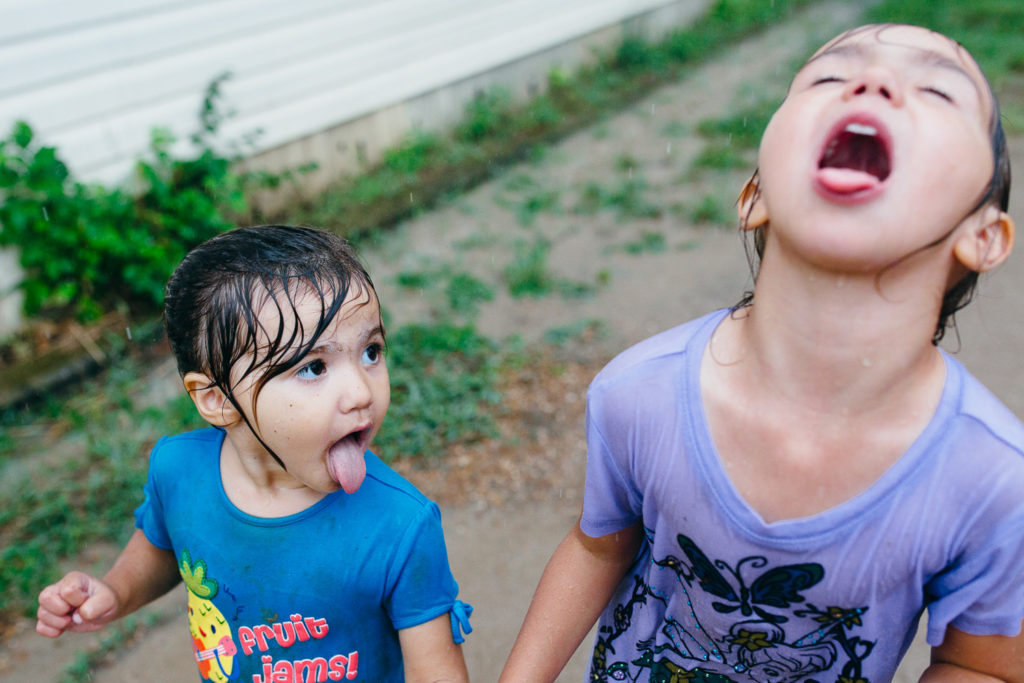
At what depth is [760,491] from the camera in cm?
117

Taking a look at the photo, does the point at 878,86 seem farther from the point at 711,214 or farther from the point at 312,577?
the point at 711,214

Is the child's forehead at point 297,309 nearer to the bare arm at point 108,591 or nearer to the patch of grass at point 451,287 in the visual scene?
the bare arm at point 108,591

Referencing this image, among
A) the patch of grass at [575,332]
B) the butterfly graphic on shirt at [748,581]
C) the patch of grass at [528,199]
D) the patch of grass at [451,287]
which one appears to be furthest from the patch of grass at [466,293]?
the butterfly graphic on shirt at [748,581]

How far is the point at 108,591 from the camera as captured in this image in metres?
1.60

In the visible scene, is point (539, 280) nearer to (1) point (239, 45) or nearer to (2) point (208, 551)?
(1) point (239, 45)

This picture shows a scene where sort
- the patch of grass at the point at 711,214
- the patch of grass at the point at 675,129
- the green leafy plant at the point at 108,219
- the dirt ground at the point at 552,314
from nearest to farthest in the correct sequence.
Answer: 1. the dirt ground at the point at 552,314
2. the green leafy plant at the point at 108,219
3. the patch of grass at the point at 711,214
4. the patch of grass at the point at 675,129

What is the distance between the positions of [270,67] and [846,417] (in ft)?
16.4

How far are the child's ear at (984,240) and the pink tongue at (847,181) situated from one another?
0.57ft

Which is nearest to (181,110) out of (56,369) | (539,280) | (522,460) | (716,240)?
(56,369)

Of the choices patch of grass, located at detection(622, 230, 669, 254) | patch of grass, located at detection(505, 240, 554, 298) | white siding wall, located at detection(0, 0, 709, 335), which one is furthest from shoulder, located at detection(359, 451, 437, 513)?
patch of grass, located at detection(622, 230, 669, 254)

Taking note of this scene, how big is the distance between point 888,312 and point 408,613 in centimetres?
93

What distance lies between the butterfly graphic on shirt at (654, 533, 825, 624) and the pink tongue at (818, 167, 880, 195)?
529 mm

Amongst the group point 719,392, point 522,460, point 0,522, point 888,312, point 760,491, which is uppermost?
point 888,312

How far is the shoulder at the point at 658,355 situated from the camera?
1.25 m
